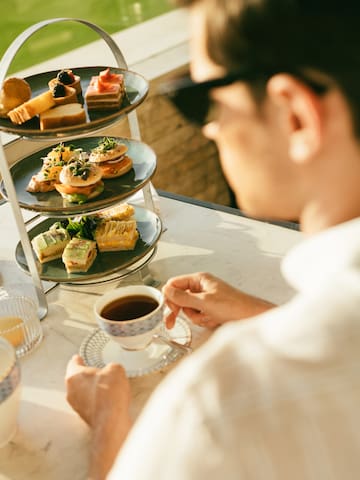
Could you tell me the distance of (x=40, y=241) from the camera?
146cm

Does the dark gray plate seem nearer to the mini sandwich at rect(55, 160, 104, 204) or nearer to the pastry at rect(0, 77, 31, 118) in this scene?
the mini sandwich at rect(55, 160, 104, 204)

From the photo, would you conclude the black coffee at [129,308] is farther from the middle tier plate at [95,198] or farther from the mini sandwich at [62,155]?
the mini sandwich at [62,155]

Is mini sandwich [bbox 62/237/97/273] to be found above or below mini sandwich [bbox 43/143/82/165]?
below

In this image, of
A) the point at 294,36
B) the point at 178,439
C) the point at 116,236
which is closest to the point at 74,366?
the point at 116,236

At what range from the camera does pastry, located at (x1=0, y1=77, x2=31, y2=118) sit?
4.39 feet

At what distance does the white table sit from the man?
21.1 inches

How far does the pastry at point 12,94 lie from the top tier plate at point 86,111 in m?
0.03

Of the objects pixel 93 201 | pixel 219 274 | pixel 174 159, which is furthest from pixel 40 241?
pixel 174 159

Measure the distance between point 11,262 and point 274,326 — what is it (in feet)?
3.99

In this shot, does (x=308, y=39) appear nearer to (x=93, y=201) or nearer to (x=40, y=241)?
(x=93, y=201)

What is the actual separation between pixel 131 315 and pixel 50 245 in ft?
1.11

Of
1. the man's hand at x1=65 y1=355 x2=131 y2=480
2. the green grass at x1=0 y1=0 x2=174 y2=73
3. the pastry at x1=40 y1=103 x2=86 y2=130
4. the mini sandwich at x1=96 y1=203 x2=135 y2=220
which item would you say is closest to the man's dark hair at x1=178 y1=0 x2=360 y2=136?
the man's hand at x1=65 y1=355 x2=131 y2=480

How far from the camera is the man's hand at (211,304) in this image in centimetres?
124

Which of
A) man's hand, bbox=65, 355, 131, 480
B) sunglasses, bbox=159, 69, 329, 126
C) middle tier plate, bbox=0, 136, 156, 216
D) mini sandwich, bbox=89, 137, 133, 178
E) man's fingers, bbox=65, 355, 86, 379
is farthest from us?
mini sandwich, bbox=89, 137, 133, 178
